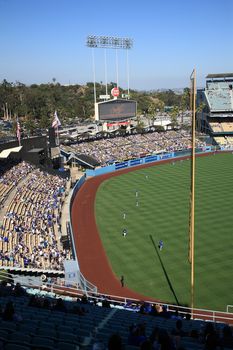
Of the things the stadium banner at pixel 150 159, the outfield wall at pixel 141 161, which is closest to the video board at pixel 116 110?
the outfield wall at pixel 141 161

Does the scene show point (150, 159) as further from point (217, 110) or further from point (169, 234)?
point (169, 234)

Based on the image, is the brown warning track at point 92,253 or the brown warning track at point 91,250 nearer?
the brown warning track at point 92,253

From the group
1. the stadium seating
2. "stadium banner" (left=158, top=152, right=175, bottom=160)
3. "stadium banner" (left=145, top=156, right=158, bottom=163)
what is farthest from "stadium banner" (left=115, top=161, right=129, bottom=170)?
the stadium seating

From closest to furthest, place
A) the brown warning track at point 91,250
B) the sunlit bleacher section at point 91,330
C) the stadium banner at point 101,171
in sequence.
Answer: the sunlit bleacher section at point 91,330, the brown warning track at point 91,250, the stadium banner at point 101,171

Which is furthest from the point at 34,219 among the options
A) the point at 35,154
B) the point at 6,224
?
the point at 35,154

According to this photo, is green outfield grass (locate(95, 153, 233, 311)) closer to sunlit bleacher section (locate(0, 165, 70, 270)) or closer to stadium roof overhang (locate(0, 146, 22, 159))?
sunlit bleacher section (locate(0, 165, 70, 270))

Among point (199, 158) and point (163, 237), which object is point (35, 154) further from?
point (199, 158)

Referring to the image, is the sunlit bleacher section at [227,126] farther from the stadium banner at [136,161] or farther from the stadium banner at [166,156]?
the stadium banner at [136,161]
